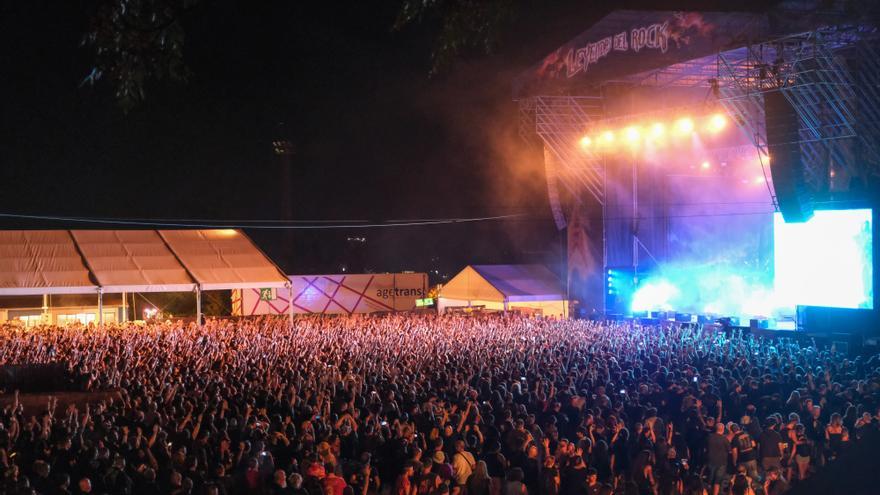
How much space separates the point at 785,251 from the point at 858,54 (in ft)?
14.0

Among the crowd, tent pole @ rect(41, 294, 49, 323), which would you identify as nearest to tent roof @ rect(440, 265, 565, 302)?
the crowd

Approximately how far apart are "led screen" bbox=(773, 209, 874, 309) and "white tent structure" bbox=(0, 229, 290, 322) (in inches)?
461

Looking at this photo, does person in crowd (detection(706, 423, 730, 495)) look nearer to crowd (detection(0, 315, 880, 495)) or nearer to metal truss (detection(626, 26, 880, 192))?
crowd (detection(0, 315, 880, 495))

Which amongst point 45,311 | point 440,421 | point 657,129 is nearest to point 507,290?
point 657,129

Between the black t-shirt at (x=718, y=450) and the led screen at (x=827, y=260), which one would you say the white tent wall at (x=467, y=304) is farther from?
the black t-shirt at (x=718, y=450)

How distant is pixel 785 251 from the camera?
1773cm

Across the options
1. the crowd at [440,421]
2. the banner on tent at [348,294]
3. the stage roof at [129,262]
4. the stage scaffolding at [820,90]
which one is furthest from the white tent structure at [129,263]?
the stage scaffolding at [820,90]

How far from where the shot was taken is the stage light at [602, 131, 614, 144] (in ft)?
75.2

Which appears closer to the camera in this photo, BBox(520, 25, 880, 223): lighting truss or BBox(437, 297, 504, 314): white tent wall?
BBox(520, 25, 880, 223): lighting truss

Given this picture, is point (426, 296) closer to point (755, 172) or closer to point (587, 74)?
point (587, 74)

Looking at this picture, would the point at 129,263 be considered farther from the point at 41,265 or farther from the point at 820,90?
the point at 820,90

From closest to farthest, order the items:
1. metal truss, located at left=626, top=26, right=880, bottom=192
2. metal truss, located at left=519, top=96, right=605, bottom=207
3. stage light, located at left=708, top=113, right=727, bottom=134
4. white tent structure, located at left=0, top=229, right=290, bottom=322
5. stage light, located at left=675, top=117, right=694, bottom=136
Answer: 1. metal truss, located at left=626, top=26, right=880, bottom=192
2. white tent structure, located at left=0, top=229, right=290, bottom=322
3. stage light, located at left=708, top=113, right=727, bottom=134
4. stage light, located at left=675, top=117, right=694, bottom=136
5. metal truss, located at left=519, top=96, right=605, bottom=207

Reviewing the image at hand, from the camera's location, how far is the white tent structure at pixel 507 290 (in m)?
23.5

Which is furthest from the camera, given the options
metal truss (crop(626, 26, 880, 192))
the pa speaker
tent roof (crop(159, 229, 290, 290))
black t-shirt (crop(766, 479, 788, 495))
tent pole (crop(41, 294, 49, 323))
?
tent pole (crop(41, 294, 49, 323))
